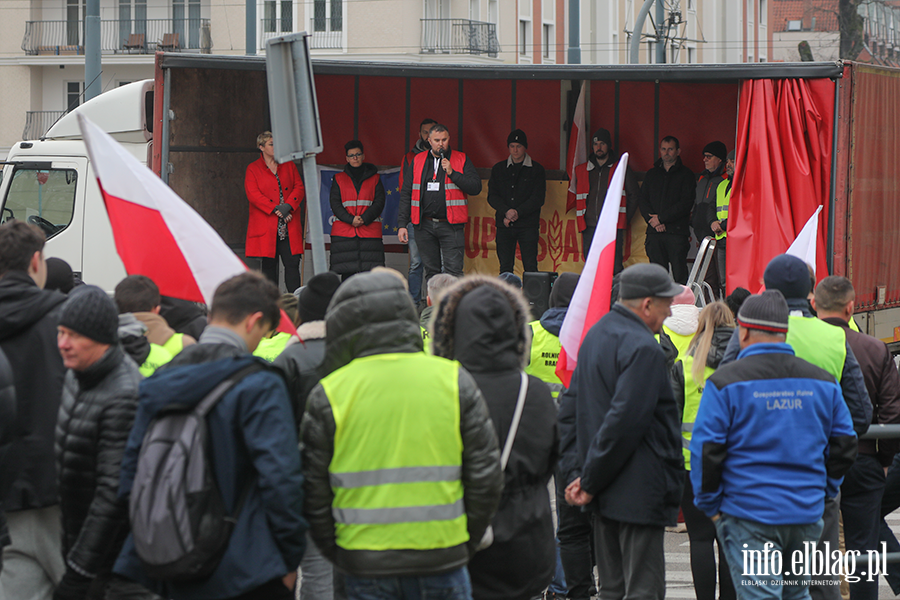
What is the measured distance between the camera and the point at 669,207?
38.8 feet

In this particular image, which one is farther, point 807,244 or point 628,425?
point 807,244

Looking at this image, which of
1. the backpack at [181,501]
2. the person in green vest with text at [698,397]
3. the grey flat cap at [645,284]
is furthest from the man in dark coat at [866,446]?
the backpack at [181,501]

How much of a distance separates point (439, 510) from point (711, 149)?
8966 mm

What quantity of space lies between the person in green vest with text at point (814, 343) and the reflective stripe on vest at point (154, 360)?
2663 millimetres

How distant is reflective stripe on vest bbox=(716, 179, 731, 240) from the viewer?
1130 centimetres

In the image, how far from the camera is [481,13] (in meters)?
43.5

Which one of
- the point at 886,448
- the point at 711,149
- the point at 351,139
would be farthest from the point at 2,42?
the point at 886,448

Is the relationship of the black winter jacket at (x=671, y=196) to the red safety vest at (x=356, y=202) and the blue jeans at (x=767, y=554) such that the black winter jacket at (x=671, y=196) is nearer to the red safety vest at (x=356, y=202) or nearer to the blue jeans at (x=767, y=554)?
the red safety vest at (x=356, y=202)

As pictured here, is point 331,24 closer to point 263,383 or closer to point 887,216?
point 887,216

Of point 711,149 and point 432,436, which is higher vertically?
point 711,149

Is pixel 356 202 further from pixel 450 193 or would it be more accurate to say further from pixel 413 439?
pixel 413 439

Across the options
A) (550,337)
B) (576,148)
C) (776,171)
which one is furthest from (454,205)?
(550,337)

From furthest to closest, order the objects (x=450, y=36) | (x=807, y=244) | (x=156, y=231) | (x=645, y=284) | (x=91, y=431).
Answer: (x=450, y=36), (x=807, y=244), (x=645, y=284), (x=156, y=231), (x=91, y=431)

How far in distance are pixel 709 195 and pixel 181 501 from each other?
29.7 feet
